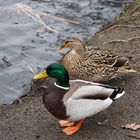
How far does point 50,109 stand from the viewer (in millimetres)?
6066

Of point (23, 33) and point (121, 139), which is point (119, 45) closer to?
point (23, 33)

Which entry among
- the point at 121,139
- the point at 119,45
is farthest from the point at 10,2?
the point at 121,139

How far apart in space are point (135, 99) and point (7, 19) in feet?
15.1

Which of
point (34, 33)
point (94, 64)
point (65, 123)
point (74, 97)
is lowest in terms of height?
point (34, 33)

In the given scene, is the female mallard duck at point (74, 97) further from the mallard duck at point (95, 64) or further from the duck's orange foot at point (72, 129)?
the mallard duck at point (95, 64)

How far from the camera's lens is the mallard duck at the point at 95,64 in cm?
719

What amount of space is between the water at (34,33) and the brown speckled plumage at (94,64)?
136 cm

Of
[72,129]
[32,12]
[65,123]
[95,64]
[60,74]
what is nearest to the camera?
[60,74]

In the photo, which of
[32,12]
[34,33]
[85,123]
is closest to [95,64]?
[85,123]

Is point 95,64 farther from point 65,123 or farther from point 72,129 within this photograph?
point 72,129

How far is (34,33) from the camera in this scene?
10.3 metres

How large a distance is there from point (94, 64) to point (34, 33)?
328 cm

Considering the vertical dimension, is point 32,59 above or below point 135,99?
below

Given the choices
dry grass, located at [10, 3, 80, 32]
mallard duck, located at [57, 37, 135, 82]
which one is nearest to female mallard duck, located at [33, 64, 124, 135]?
mallard duck, located at [57, 37, 135, 82]
